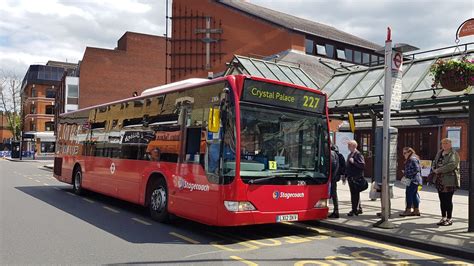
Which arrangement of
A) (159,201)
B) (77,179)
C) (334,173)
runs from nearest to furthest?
(159,201), (334,173), (77,179)

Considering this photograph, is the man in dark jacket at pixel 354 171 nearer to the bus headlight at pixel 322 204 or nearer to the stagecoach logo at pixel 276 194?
the bus headlight at pixel 322 204

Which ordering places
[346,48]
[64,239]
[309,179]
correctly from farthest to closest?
[346,48], [309,179], [64,239]

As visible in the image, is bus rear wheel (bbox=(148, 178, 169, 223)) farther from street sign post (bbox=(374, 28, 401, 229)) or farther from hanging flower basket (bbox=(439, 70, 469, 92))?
hanging flower basket (bbox=(439, 70, 469, 92))

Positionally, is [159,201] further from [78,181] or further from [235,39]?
[235,39]

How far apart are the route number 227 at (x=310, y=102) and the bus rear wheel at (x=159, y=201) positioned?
336cm

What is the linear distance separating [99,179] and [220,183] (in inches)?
248

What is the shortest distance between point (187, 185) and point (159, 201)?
4.54 ft

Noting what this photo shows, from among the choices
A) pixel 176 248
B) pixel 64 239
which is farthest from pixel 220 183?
pixel 64 239

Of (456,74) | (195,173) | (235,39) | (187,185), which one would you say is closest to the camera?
(456,74)

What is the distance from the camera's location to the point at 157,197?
935 centimetres

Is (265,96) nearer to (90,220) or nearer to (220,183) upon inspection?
(220,183)

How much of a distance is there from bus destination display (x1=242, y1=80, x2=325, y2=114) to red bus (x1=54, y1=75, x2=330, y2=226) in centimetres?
2

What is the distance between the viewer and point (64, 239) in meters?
Result: 7.39

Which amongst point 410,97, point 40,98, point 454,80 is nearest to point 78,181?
point 410,97
